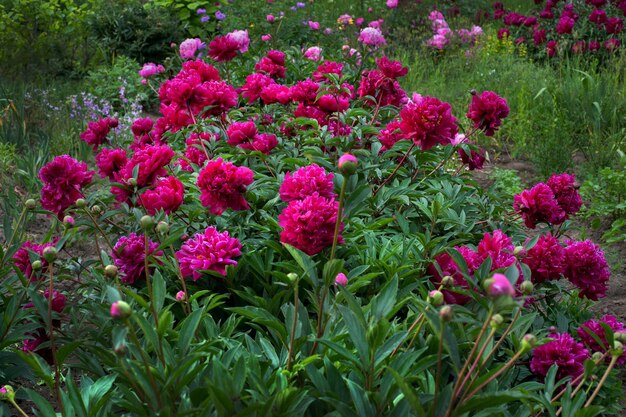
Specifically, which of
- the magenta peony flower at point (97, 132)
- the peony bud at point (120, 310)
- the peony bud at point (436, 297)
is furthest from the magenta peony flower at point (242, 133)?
the peony bud at point (120, 310)

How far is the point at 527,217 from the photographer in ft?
6.88

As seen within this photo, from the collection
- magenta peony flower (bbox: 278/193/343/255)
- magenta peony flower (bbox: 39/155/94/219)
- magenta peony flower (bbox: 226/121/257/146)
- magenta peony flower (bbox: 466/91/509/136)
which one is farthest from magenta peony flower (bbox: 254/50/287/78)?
magenta peony flower (bbox: 278/193/343/255)

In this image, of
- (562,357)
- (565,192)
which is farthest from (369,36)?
(562,357)

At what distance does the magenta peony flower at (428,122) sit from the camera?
2076mm

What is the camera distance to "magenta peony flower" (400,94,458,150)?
2.08 meters

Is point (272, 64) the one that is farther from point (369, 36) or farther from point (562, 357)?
point (562, 357)

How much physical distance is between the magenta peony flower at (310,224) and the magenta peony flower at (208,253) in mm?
197

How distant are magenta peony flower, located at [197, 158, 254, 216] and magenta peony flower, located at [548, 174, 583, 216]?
972 millimetres

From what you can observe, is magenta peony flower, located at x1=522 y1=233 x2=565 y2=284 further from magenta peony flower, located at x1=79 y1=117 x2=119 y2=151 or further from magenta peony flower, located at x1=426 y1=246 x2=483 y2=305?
magenta peony flower, located at x1=79 y1=117 x2=119 y2=151

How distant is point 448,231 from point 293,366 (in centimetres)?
111

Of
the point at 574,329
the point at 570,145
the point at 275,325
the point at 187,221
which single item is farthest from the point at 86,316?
the point at 570,145

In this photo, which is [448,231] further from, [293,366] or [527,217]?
[293,366]

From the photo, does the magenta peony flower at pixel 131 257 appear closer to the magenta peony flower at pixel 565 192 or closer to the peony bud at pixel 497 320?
the peony bud at pixel 497 320

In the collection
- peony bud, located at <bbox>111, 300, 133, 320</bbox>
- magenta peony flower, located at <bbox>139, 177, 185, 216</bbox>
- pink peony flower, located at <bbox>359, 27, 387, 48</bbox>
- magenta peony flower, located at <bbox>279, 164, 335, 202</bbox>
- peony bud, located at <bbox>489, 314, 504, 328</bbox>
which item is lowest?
pink peony flower, located at <bbox>359, 27, 387, 48</bbox>
